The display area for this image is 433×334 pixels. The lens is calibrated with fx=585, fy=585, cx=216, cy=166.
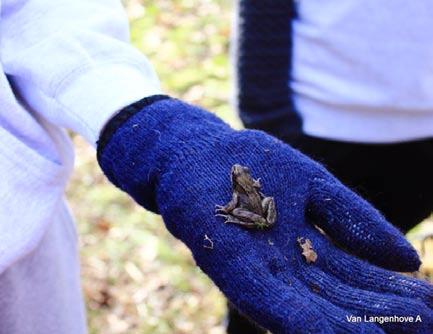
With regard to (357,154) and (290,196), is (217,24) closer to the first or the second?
(357,154)

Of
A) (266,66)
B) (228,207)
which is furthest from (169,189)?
(266,66)

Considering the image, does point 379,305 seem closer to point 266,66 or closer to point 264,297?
point 264,297

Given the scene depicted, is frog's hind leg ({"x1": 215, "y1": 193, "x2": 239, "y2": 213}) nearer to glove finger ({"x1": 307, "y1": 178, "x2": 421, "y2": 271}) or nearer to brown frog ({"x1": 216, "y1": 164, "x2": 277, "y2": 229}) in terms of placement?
brown frog ({"x1": 216, "y1": 164, "x2": 277, "y2": 229})

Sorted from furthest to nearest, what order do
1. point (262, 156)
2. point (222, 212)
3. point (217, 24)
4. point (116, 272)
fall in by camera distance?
point (217, 24), point (116, 272), point (262, 156), point (222, 212)

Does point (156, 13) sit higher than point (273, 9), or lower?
lower

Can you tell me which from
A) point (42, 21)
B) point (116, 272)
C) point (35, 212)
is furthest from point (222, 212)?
point (116, 272)

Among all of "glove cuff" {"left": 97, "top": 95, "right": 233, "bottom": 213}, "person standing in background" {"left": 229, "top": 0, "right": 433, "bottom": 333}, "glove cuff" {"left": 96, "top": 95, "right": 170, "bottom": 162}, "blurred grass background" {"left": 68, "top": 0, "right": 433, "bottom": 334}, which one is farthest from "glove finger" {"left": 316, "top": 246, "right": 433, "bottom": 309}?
"blurred grass background" {"left": 68, "top": 0, "right": 433, "bottom": 334}

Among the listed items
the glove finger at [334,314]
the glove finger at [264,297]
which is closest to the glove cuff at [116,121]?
the glove finger at [264,297]
